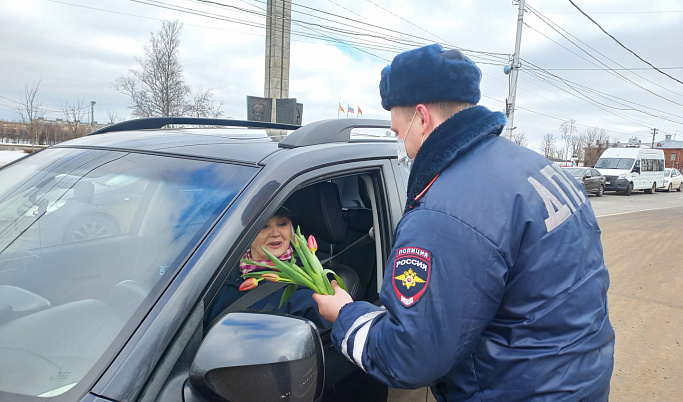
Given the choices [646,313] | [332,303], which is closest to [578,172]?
[646,313]

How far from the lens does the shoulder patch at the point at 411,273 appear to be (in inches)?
44.9

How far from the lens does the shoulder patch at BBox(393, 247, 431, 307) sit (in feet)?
3.74

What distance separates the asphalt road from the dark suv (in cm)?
250

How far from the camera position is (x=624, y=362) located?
3.70 m

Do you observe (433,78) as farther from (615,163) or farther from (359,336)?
(615,163)

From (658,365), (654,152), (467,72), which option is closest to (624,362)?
(658,365)

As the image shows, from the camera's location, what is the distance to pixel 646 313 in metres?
4.90

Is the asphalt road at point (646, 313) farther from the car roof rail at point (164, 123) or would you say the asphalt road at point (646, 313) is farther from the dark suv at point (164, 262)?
the car roof rail at point (164, 123)

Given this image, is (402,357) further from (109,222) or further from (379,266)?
(109,222)

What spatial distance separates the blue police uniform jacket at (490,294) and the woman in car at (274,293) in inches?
21.5

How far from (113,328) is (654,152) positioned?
1312 inches

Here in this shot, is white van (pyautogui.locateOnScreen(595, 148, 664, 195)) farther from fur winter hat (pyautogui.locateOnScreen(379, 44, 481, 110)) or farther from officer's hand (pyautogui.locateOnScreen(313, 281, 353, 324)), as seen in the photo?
officer's hand (pyautogui.locateOnScreen(313, 281, 353, 324))

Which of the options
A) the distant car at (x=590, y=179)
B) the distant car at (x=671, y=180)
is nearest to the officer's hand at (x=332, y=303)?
the distant car at (x=590, y=179)

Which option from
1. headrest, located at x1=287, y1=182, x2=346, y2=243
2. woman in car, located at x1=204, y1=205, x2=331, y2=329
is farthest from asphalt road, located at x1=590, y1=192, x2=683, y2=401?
woman in car, located at x1=204, y1=205, x2=331, y2=329
